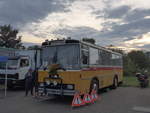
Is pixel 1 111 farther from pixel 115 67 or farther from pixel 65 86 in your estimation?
pixel 115 67

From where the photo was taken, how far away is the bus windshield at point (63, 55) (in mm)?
8992

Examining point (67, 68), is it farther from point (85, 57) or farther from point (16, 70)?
point (16, 70)

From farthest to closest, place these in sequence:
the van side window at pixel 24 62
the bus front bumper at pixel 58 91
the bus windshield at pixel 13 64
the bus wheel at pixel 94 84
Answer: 1. the van side window at pixel 24 62
2. the bus windshield at pixel 13 64
3. the bus wheel at pixel 94 84
4. the bus front bumper at pixel 58 91

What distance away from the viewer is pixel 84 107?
27.5ft

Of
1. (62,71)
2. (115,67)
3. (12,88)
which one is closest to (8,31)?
(12,88)

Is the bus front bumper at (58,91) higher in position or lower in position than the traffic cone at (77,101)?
higher

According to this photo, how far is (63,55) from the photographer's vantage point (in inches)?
369

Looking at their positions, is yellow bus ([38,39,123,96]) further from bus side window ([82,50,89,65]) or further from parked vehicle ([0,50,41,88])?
parked vehicle ([0,50,41,88])

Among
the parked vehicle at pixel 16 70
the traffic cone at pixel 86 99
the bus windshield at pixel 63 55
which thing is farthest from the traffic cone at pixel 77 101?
the parked vehicle at pixel 16 70

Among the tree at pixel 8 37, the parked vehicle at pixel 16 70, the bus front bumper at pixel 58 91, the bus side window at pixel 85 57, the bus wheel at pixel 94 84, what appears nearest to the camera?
the bus front bumper at pixel 58 91

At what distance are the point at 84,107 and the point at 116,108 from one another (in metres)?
1.45

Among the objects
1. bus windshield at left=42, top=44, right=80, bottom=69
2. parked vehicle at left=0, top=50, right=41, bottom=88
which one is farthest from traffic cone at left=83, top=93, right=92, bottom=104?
parked vehicle at left=0, top=50, right=41, bottom=88

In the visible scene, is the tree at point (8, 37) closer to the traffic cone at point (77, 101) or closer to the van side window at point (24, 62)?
the van side window at point (24, 62)

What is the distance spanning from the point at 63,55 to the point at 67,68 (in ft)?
2.60
